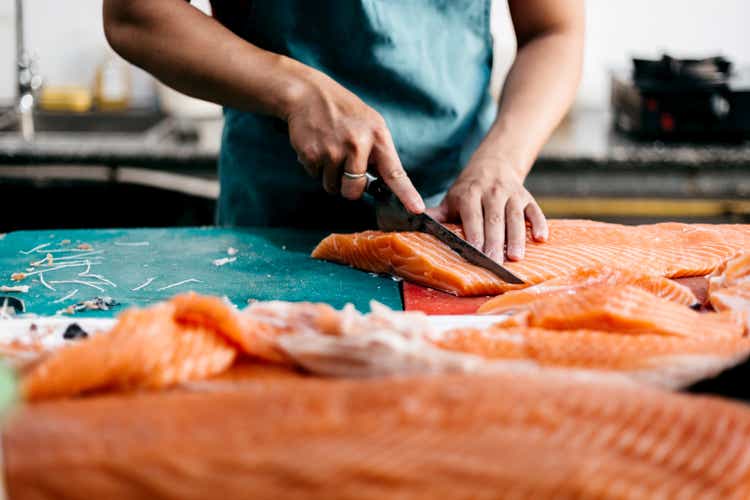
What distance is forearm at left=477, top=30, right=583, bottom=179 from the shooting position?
294 centimetres

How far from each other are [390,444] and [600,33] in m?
5.29

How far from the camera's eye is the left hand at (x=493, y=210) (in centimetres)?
261

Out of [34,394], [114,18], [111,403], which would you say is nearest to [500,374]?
[111,403]

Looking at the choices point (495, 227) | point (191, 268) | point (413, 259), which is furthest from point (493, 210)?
point (191, 268)

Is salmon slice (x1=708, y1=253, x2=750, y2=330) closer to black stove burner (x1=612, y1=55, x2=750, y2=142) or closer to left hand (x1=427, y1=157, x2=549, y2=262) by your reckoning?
left hand (x1=427, y1=157, x2=549, y2=262)

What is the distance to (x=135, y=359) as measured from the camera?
147cm

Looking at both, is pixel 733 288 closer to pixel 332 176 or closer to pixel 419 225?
pixel 419 225

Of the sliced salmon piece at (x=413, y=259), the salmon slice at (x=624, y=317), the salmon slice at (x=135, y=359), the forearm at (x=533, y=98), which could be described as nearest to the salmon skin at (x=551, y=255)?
the sliced salmon piece at (x=413, y=259)

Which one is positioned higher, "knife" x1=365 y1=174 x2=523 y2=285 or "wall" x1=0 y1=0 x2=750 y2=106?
"wall" x1=0 y1=0 x2=750 y2=106

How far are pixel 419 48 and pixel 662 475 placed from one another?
215 centimetres

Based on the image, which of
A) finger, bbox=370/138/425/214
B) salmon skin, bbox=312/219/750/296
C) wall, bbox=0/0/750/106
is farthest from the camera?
wall, bbox=0/0/750/106

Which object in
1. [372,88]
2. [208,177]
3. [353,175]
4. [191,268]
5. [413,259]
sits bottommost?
[208,177]

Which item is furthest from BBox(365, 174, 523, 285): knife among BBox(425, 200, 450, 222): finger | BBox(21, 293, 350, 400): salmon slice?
BBox(21, 293, 350, 400): salmon slice

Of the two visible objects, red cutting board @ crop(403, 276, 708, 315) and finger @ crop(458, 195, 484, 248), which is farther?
finger @ crop(458, 195, 484, 248)
